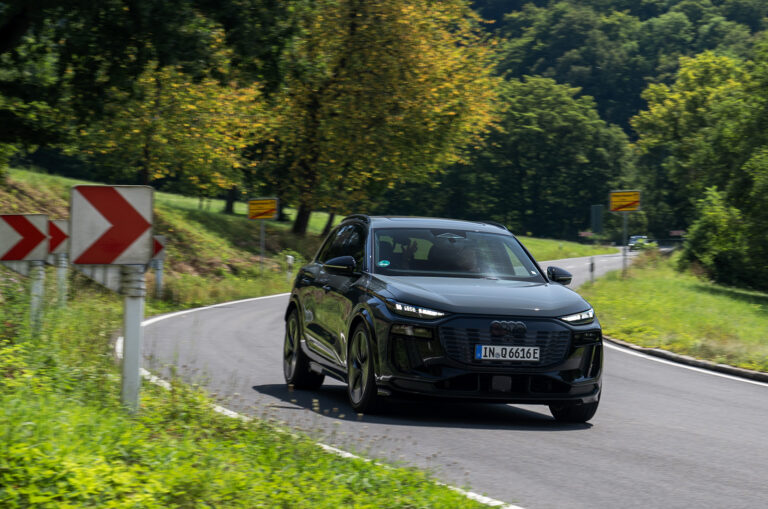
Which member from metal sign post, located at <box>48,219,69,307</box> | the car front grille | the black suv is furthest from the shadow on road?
metal sign post, located at <box>48,219,69,307</box>

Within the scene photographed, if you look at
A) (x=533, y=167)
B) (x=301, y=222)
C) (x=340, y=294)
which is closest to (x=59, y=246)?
(x=340, y=294)

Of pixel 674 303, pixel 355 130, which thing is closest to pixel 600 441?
pixel 674 303

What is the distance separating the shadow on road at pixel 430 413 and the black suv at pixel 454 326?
0.18 m

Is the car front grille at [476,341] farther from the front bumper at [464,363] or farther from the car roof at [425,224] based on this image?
the car roof at [425,224]

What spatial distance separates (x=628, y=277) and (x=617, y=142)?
6822cm

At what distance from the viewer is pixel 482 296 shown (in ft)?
29.0

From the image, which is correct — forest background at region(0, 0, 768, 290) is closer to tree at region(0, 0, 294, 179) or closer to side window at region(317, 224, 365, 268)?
tree at region(0, 0, 294, 179)

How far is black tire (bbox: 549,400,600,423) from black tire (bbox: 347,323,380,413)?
5.16ft

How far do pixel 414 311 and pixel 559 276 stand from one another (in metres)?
2.07

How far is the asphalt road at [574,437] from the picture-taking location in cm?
647

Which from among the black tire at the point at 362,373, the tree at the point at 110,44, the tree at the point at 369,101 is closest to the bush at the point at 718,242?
the tree at the point at 369,101

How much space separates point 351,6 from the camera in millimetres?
39938

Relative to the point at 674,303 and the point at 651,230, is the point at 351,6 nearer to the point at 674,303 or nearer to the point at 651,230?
the point at 674,303

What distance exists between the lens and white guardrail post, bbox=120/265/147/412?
7.01 metres
